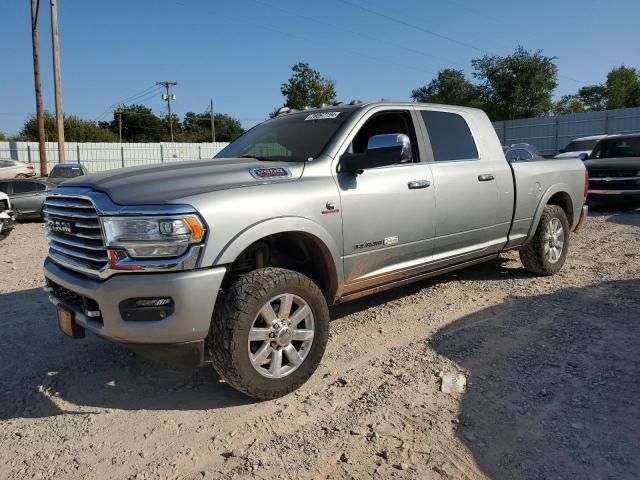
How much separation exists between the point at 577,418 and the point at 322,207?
199 cm

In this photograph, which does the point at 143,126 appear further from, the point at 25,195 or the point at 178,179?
the point at 178,179

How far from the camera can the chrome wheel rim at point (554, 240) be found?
5836 mm

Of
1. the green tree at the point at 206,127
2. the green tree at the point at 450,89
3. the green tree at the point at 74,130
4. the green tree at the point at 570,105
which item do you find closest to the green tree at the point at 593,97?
the green tree at the point at 570,105

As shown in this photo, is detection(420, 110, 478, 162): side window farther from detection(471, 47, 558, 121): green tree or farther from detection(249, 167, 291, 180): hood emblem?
detection(471, 47, 558, 121): green tree

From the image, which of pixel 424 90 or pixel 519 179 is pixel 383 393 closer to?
pixel 519 179

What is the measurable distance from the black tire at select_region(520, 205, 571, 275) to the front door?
201cm

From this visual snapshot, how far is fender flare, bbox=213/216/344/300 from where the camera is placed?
298cm

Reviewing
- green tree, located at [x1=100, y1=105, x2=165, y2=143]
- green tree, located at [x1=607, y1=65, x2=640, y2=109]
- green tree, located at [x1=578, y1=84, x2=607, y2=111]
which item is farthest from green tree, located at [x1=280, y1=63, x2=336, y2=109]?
green tree, located at [x1=100, y1=105, x2=165, y2=143]

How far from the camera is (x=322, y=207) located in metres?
3.48

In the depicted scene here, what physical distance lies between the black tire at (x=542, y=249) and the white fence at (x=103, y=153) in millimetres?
21640

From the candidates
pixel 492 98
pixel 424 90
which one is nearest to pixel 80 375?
pixel 492 98

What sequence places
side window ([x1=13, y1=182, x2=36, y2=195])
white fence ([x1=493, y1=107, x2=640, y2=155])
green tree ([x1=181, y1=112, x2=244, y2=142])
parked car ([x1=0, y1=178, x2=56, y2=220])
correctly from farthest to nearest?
green tree ([x1=181, y1=112, x2=244, y2=142])
white fence ([x1=493, y1=107, x2=640, y2=155])
side window ([x1=13, y1=182, x2=36, y2=195])
parked car ([x1=0, y1=178, x2=56, y2=220])

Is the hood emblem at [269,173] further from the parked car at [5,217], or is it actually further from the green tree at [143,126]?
the green tree at [143,126]

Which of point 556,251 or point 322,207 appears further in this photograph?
point 556,251
